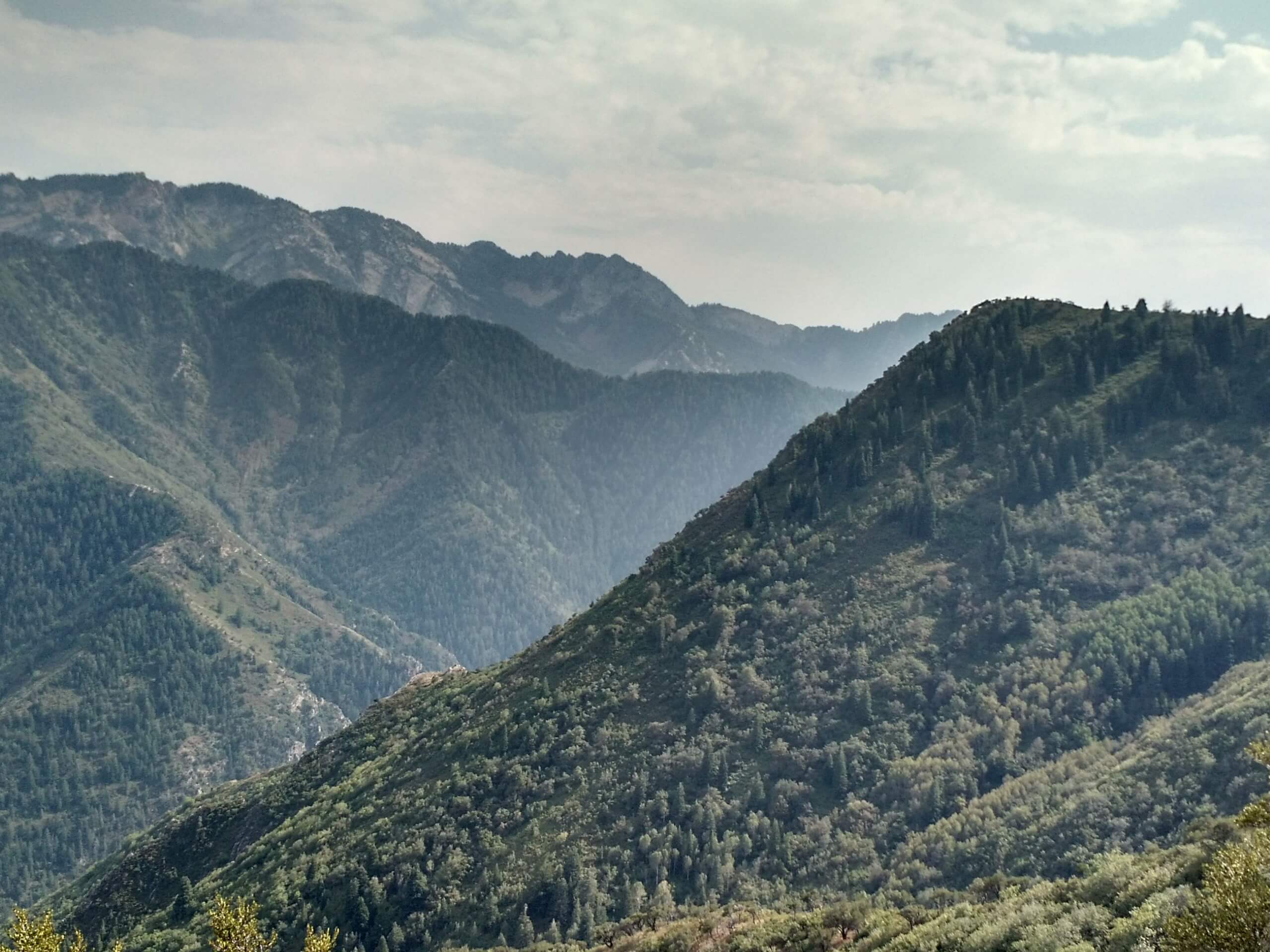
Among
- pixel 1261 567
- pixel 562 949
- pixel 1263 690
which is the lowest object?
pixel 562 949

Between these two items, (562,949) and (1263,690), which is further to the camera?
(1263,690)

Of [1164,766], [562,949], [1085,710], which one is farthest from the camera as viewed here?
[1085,710]

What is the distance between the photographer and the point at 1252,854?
4412cm

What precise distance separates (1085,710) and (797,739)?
45.6 meters

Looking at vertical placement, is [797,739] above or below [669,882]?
above

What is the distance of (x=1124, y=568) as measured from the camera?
19575 centimetres

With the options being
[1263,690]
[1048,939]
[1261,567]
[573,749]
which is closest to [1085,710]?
[1263,690]

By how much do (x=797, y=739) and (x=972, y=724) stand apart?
28379 millimetres

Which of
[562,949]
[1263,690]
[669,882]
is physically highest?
[1263,690]

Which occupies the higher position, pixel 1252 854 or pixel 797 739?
pixel 1252 854

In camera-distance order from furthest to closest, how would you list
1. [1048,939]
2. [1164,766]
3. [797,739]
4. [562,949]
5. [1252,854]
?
[797,739] → [1164,766] → [562,949] → [1048,939] → [1252,854]

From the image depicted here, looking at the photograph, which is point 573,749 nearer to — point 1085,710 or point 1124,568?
point 1085,710

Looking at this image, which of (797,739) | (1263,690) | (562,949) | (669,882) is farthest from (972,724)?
(562,949)

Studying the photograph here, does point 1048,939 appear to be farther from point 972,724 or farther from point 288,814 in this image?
point 288,814
